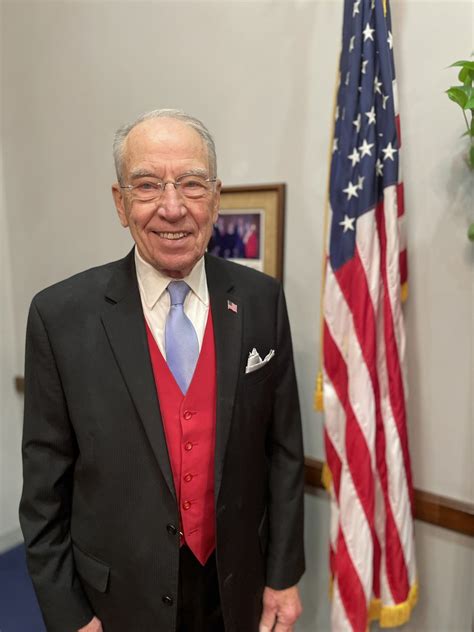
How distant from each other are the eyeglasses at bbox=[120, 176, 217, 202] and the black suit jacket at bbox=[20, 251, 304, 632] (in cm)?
19

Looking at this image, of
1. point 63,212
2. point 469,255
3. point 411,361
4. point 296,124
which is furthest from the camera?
point 63,212

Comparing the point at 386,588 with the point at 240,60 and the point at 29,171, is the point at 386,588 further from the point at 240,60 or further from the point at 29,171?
the point at 29,171

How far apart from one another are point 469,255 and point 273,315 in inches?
24.8

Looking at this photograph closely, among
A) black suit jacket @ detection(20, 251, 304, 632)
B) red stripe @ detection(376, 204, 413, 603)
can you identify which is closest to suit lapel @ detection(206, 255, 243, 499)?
black suit jacket @ detection(20, 251, 304, 632)

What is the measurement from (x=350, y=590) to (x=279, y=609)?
0.95 feet

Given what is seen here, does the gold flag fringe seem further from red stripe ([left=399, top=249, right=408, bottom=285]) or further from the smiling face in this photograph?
the smiling face

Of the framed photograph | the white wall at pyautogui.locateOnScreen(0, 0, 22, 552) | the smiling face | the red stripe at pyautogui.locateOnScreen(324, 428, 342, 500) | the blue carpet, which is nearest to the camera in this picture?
the smiling face

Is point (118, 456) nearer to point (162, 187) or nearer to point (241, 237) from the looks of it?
point (162, 187)

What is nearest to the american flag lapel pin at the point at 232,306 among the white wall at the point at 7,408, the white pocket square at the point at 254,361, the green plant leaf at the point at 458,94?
the white pocket square at the point at 254,361

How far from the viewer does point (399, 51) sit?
145cm

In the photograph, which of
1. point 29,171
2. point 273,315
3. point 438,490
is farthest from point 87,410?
point 29,171

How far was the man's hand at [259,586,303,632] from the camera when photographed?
4.25 ft

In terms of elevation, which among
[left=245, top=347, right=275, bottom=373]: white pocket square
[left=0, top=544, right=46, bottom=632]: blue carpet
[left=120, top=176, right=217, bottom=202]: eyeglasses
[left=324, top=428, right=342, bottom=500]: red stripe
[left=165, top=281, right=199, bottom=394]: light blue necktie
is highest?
[left=120, top=176, right=217, bottom=202]: eyeglasses

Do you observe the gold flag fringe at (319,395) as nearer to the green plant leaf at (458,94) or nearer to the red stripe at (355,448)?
the red stripe at (355,448)
